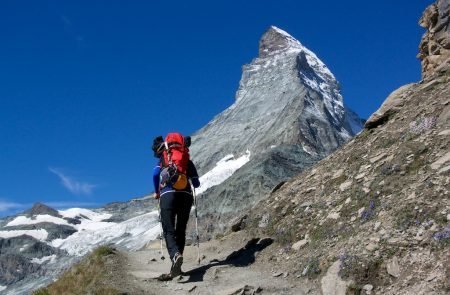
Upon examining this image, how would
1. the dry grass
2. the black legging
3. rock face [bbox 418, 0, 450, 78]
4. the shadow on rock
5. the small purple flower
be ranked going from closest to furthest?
the small purple flower → the black legging → the dry grass → the shadow on rock → rock face [bbox 418, 0, 450, 78]

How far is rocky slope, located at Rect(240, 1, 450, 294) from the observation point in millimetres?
Result: 9562

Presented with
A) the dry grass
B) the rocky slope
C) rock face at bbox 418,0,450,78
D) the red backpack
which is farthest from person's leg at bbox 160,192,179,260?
rock face at bbox 418,0,450,78

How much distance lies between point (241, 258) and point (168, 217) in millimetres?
2627

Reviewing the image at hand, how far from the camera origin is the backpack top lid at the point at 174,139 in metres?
13.3

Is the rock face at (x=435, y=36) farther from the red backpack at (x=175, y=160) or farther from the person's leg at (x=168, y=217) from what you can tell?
the person's leg at (x=168, y=217)

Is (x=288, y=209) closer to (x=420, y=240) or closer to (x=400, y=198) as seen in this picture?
(x=400, y=198)

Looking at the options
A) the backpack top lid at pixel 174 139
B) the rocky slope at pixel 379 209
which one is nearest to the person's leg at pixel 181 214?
the backpack top lid at pixel 174 139

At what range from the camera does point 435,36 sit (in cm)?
2912

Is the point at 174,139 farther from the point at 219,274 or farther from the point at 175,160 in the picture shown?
the point at 219,274

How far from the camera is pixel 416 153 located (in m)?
12.9

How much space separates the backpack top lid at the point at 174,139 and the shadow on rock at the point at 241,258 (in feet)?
9.70

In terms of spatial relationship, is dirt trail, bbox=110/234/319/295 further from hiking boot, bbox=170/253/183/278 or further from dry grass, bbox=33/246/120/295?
dry grass, bbox=33/246/120/295

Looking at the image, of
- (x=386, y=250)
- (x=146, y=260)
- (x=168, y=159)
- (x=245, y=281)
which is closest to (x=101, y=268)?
(x=146, y=260)

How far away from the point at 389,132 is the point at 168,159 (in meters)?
6.30
